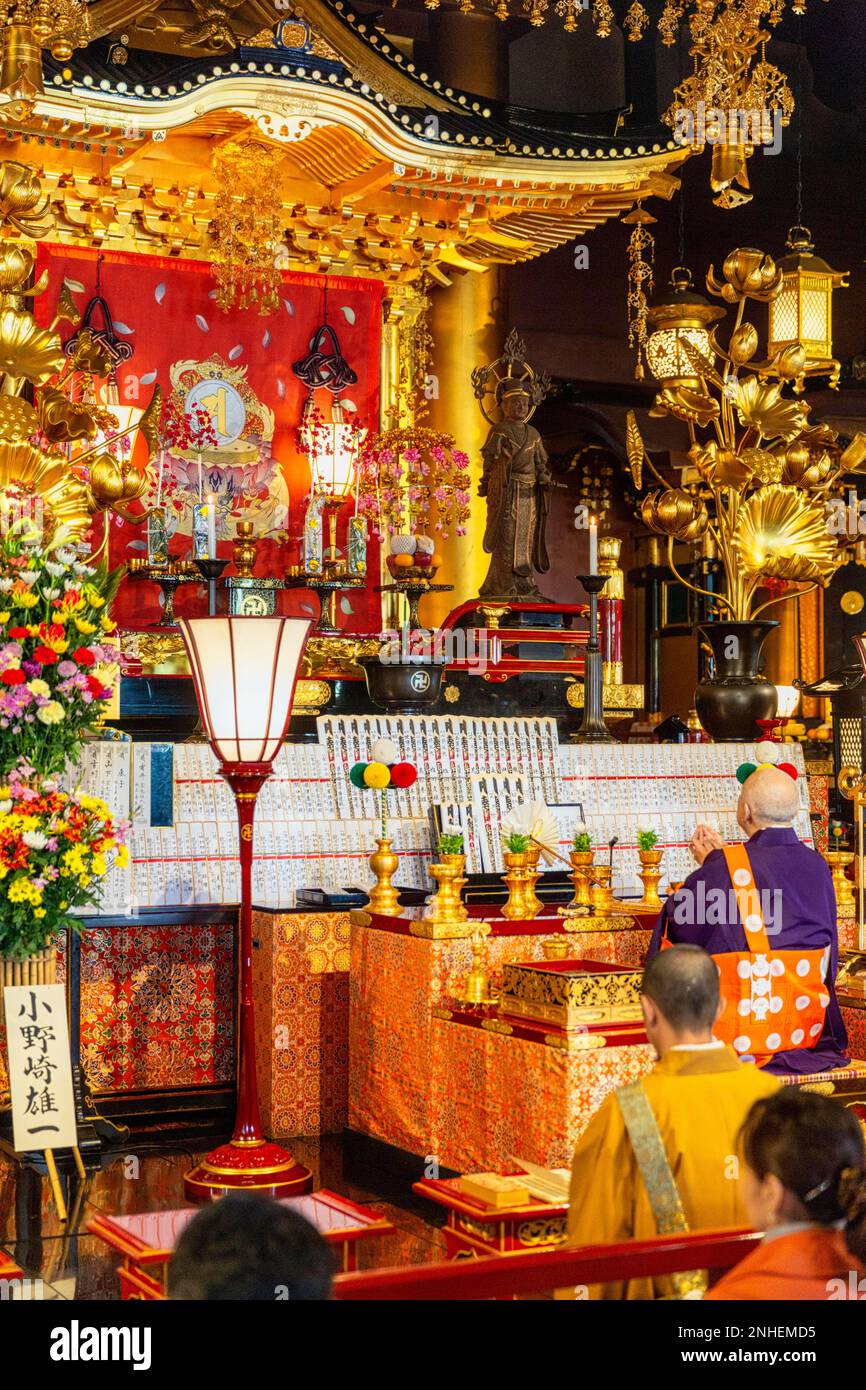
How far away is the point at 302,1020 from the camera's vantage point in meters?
4.70

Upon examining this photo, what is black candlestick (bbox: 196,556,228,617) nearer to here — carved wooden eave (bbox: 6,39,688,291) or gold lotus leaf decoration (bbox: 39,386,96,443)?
gold lotus leaf decoration (bbox: 39,386,96,443)

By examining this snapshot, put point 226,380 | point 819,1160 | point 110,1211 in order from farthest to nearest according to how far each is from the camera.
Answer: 1. point 226,380
2. point 110,1211
3. point 819,1160

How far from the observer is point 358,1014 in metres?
4.57

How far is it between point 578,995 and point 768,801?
0.60m

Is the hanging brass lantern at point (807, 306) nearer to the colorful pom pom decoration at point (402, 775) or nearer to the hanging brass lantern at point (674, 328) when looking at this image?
the hanging brass lantern at point (674, 328)

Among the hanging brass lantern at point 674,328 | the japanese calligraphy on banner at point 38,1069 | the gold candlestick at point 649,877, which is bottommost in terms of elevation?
the japanese calligraphy on banner at point 38,1069

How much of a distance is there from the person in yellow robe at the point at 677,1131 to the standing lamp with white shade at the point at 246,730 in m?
1.37

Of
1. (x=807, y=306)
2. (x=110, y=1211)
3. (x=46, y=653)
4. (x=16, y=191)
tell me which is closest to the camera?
(x=110, y=1211)

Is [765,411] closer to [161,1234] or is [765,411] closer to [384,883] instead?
[384,883]

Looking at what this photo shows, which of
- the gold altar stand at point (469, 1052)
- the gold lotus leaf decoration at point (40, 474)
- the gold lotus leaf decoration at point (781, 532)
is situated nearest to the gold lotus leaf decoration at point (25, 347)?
the gold lotus leaf decoration at point (40, 474)

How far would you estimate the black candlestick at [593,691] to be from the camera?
632 centimetres

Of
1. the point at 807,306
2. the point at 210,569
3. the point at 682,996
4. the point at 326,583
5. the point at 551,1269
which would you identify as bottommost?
the point at 551,1269

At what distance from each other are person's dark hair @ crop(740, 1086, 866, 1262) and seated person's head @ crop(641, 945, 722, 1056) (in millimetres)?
483

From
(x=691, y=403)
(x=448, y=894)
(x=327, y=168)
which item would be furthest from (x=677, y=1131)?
(x=327, y=168)
